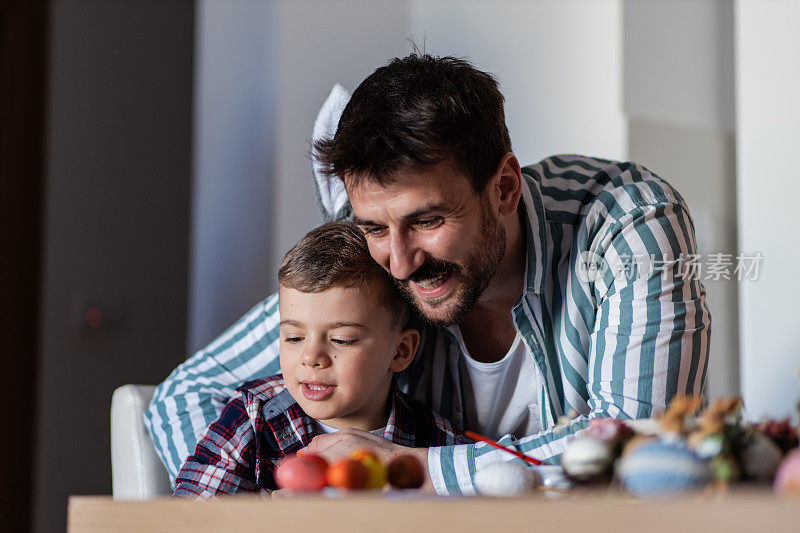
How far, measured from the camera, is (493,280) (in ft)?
4.83

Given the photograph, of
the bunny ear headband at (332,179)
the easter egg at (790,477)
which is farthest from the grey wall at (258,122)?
the easter egg at (790,477)

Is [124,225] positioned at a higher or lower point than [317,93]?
lower

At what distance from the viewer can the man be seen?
1.25 meters

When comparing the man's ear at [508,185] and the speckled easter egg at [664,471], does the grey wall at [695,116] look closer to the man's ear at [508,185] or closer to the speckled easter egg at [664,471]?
the man's ear at [508,185]

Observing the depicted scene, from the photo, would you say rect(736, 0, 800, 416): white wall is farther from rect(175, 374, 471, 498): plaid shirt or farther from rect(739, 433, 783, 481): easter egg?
rect(739, 433, 783, 481): easter egg

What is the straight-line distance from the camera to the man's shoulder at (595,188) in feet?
4.52

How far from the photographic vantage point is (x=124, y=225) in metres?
2.55

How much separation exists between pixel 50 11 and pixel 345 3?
830 mm

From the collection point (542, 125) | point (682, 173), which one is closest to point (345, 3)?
point (542, 125)

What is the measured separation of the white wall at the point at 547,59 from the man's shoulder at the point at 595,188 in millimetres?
931

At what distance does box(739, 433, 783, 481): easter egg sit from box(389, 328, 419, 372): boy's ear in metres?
0.87

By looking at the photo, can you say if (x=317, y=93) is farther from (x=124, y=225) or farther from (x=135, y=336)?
(x=135, y=336)

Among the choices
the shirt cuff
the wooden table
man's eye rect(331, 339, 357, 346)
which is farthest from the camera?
man's eye rect(331, 339, 357, 346)

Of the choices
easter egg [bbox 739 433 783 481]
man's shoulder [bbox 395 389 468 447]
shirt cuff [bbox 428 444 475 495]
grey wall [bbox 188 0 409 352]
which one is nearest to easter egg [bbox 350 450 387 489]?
easter egg [bbox 739 433 783 481]
